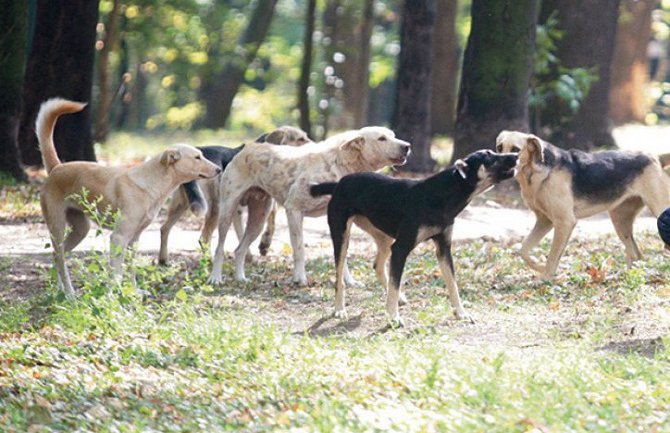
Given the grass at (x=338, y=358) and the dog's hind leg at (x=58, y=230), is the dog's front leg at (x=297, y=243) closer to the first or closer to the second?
the grass at (x=338, y=358)

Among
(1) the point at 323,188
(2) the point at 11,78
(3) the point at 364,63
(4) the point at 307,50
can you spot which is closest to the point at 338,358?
(1) the point at 323,188

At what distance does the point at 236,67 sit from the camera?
40031mm

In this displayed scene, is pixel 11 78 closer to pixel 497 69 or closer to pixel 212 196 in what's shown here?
pixel 212 196

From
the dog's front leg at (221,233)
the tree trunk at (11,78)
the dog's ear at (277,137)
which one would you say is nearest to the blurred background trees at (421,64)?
the tree trunk at (11,78)

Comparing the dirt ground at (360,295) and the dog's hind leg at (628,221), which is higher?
the dog's hind leg at (628,221)

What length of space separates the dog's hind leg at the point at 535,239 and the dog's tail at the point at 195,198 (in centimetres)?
305

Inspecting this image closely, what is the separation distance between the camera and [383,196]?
1089 cm

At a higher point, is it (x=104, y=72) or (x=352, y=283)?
(x=352, y=283)

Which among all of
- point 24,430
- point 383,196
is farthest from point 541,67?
point 24,430

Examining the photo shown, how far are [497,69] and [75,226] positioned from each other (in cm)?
936

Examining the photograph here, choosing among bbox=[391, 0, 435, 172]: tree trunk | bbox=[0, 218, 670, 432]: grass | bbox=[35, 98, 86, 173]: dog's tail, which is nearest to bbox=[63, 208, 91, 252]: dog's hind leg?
bbox=[35, 98, 86, 173]: dog's tail

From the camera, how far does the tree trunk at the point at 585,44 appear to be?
77.6 ft

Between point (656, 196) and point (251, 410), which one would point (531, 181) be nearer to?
point (656, 196)

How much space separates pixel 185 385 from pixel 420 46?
46.0 ft
